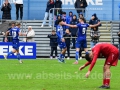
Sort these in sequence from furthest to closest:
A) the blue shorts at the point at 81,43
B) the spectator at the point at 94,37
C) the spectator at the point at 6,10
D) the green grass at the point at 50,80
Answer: the spectator at the point at 6,10
the spectator at the point at 94,37
the blue shorts at the point at 81,43
the green grass at the point at 50,80

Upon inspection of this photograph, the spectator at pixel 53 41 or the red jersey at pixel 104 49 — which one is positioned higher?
the red jersey at pixel 104 49

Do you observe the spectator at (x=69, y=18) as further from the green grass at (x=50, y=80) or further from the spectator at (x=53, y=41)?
the green grass at (x=50, y=80)

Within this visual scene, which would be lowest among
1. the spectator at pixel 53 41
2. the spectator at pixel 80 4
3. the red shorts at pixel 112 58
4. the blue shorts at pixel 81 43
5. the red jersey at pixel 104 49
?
the spectator at pixel 53 41

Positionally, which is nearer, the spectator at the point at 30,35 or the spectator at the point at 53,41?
the spectator at the point at 53,41

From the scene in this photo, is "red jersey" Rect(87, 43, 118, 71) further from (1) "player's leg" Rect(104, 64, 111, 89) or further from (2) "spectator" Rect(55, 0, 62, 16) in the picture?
(2) "spectator" Rect(55, 0, 62, 16)

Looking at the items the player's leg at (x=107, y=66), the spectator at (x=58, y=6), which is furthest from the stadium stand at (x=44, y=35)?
the player's leg at (x=107, y=66)

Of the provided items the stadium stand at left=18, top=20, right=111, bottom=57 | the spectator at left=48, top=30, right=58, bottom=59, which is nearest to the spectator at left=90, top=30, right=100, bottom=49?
the stadium stand at left=18, top=20, right=111, bottom=57

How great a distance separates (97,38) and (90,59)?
18.7 meters

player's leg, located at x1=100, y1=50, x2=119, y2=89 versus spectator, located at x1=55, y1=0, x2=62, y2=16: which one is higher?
spectator, located at x1=55, y1=0, x2=62, y2=16

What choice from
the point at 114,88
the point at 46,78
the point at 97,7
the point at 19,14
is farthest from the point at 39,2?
the point at 114,88

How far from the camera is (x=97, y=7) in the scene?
118 ft

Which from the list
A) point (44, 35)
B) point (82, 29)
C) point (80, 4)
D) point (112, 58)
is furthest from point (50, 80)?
point (44, 35)

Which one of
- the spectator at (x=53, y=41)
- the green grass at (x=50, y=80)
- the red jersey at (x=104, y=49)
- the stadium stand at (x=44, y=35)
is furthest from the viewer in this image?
the stadium stand at (x=44, y=35)

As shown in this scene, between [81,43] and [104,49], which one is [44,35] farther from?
[104,49]
